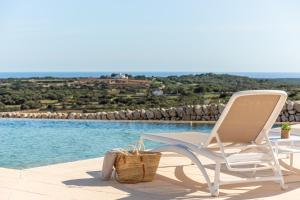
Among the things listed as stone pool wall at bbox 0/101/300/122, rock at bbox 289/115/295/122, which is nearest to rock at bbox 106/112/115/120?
stone pool wall at bbox 0/101/300/122

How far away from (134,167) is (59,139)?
6.34m

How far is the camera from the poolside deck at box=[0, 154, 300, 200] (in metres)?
4.79

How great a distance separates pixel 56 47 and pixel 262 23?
44.6ft

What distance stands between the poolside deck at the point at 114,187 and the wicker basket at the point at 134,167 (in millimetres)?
84

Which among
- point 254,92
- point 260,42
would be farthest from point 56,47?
point 254,92

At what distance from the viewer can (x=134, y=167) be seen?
5.38m

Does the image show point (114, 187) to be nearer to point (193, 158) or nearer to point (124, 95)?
point (193, 158)

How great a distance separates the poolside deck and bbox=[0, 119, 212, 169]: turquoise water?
93.6 inches

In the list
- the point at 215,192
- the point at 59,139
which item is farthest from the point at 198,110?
the point at 215,192

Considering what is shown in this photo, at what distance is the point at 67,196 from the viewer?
4766mm

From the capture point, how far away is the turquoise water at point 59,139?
8.79 meters

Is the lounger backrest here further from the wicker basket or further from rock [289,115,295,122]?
rock [289,115,295,122]

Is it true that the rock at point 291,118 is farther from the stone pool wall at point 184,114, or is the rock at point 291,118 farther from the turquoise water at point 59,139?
the turquoise water at point 59,139

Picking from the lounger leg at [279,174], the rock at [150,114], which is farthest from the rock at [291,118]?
the lounger leg at [279,174]
